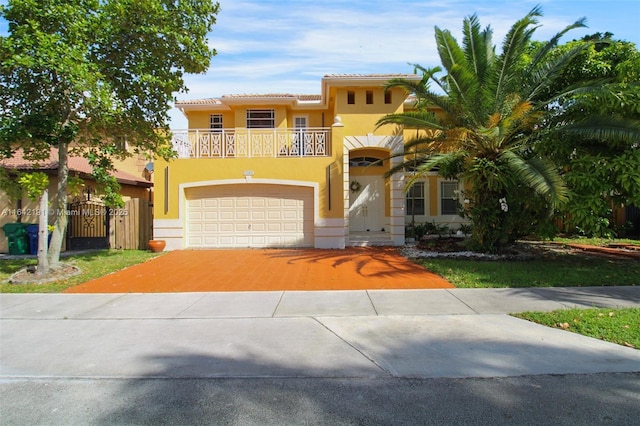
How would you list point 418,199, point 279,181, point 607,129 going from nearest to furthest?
point 607,129 → point 279,181 → point 418,199

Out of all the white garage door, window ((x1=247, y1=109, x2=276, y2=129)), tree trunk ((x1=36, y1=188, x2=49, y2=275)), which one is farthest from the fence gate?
window ((x1=247, y1=109, x2=276, y2=129))

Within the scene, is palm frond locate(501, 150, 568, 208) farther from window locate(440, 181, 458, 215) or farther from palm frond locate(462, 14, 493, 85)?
window locate(440, 181, 458, 215)

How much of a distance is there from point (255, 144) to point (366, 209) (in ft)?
17.3

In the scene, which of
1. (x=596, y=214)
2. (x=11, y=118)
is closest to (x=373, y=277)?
(x=596, y=214)

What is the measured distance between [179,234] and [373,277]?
8.34m

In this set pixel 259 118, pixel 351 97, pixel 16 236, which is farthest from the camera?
pixel 259 118

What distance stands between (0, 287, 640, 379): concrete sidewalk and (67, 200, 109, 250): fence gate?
7.62 metres

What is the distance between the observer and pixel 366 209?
1730cm

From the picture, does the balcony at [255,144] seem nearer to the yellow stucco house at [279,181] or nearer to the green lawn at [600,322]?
the yellow stucco house at [279,181]

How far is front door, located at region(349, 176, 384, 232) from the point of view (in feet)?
56.5

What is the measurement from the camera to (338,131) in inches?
592

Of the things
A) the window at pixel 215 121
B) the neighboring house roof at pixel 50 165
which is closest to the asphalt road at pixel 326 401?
the neighboring house roof at pixel 50 165

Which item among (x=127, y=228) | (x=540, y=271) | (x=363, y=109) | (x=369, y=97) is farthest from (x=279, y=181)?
(x=540, y=271)

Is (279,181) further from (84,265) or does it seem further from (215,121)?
(84,265)
